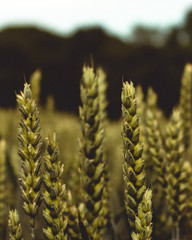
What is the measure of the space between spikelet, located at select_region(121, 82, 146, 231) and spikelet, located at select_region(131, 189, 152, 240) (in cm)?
1

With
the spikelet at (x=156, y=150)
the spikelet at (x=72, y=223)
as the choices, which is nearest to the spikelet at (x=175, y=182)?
the spikelet at (x=156, y=150)

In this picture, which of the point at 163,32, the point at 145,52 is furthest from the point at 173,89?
the point at 163,32

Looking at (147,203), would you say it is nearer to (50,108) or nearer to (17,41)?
(50,108)

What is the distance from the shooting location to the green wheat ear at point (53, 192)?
0.80 m

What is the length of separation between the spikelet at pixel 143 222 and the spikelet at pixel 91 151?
0.09m

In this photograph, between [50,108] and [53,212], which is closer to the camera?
[53,212]

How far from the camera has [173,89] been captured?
23.4 feet

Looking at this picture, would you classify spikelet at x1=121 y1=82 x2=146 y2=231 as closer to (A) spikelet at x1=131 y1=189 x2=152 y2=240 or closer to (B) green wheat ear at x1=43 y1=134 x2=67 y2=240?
(A) spikelet at x1=131 y1=189 x2=152 y2=240

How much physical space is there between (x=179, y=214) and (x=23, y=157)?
586mm

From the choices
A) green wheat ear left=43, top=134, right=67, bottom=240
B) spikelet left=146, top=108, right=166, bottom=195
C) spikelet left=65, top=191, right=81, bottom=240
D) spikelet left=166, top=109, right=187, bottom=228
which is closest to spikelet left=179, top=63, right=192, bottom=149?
spikelet left=146, top=108, right=166, bottom=195

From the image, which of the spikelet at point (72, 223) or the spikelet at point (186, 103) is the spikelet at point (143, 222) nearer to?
the spikelet at point (72, 223)

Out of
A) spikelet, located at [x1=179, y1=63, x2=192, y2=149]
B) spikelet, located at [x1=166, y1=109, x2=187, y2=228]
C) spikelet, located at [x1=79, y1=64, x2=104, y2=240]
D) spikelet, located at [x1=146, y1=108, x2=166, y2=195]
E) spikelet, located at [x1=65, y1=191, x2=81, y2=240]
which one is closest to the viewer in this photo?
spikelet, located at [x1=79, y1=64, x2=104, y2=240]

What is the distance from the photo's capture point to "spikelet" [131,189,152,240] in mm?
787

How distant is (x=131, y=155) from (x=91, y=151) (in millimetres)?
92
